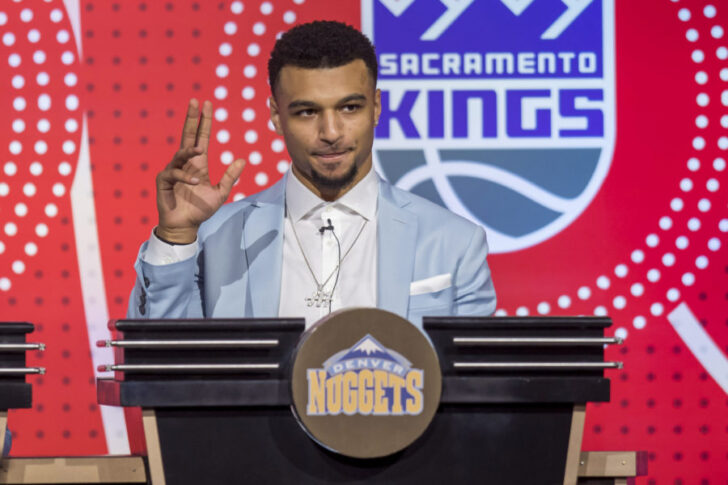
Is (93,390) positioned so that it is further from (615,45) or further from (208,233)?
(615,45)

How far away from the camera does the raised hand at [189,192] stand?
1693mm

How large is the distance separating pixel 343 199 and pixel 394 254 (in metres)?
0.20

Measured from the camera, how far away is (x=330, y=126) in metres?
2.00

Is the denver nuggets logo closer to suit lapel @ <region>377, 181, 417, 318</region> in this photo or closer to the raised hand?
the raised hand

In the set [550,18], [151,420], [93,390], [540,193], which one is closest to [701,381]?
[540,193]

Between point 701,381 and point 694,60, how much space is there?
1053 millimetres

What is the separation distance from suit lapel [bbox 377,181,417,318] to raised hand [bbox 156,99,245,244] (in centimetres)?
50

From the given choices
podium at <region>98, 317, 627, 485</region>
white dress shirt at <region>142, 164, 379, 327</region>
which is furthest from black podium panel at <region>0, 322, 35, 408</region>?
white dress shirt at <region>142, 164, 379, 327</region>

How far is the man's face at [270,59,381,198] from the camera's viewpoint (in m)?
2.01

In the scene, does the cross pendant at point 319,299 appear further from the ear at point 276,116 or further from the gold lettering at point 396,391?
the gold lettering at point 396,391

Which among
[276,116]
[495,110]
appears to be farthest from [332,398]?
[495,110]

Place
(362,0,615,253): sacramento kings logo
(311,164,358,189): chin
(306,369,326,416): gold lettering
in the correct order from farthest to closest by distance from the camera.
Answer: (362,0,615,253): sacramento kings logo → (311,164,358,189): chin → (306,369,326,416): gold lettering

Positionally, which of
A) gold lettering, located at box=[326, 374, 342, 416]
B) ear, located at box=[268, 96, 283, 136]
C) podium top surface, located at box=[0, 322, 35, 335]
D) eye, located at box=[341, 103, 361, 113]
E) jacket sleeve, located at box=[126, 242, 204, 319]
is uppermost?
ear, located at box=[268, 96, 283, 136]

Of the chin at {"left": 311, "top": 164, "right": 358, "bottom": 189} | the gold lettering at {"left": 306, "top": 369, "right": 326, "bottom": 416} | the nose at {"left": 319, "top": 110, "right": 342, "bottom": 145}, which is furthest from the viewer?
the chin at {"left": 311, "top": 164, "right": 358, "bottom": 189}
